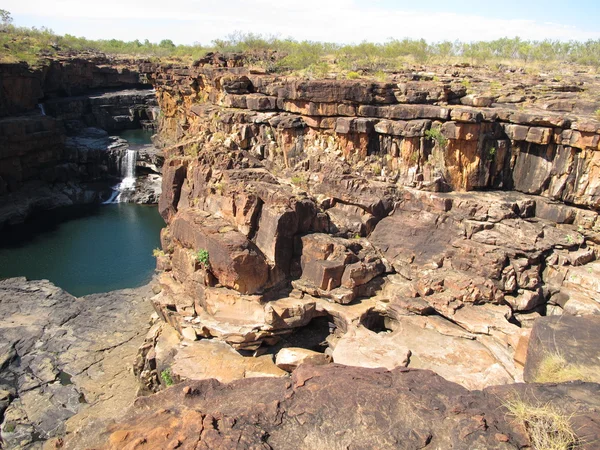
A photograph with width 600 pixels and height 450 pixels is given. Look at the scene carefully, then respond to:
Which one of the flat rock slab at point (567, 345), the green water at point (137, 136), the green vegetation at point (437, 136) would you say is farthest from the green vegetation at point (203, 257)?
the green water at point (137, 136)

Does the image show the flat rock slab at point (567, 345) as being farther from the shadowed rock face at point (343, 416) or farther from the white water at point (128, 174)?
the white water at point (128, 174)

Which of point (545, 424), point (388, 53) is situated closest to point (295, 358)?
point (545, 424)

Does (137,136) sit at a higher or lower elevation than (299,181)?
lower

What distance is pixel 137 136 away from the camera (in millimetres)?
55906

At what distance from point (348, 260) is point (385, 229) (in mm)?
3131

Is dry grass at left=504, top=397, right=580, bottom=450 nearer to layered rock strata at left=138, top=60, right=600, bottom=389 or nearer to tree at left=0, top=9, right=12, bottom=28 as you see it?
layered rock strata at left=138, top=60, right=600, bottom=389

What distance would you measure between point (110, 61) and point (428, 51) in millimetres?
42644

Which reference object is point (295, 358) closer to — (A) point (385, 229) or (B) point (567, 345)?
(A) point (385, 229)

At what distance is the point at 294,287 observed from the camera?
1939 centimetres

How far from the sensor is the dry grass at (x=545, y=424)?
685cm

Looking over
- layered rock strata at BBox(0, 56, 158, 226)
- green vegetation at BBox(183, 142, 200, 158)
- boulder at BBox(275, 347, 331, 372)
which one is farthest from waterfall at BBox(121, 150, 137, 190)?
boulder at BBox(275, 347, 331, 372)

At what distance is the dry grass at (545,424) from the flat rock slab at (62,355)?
443 inches

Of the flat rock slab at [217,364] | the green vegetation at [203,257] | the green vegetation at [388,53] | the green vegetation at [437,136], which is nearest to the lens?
the flat rock slab at [217,364]

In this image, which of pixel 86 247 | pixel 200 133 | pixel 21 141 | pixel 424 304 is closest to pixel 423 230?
pixel 424 304
